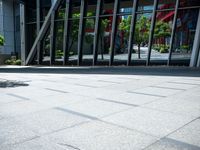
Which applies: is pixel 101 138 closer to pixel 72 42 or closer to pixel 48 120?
pixel 48 120

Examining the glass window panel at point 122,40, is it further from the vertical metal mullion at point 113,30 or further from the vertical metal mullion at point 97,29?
the vertical metal mullion at point 97,29

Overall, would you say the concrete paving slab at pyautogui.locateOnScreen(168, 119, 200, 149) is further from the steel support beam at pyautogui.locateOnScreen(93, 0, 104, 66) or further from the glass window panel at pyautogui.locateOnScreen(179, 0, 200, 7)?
the steel support beam at pyautogui.locateOnScreen(93, 0, 104, 66)

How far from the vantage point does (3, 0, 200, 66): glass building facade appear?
62.5ft

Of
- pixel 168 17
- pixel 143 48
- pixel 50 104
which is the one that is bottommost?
pixel 50 104

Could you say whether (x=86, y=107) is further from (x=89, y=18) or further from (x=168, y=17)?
(x=89, y=18)

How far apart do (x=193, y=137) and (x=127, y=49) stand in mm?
17572

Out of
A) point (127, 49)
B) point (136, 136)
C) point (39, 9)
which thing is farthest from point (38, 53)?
point (136, 136)

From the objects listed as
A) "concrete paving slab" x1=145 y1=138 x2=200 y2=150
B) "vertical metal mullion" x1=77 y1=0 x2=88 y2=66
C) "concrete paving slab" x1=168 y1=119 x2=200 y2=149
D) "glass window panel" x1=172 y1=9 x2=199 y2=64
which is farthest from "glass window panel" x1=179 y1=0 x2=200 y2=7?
"concrete paving slab" x1=145 y1=138 x2=200 y2=150

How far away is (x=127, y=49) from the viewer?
2197 cm

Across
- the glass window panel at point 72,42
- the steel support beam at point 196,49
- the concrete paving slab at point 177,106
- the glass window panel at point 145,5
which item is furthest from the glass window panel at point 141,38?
the concrete paving slab at point 177,106

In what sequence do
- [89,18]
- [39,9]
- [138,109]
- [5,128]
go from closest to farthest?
1. [5,128]
2. [138,109]
3. [89,18]
4. [39,9]

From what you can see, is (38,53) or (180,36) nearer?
(180,36)

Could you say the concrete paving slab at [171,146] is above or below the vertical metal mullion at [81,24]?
below

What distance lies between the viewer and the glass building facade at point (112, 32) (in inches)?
750
